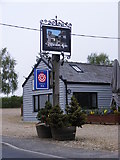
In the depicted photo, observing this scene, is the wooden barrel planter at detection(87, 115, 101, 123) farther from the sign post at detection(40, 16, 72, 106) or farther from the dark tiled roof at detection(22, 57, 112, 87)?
the sign post at detection(40, 16, 72, 106)

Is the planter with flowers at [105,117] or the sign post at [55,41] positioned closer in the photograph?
the sign post at [55,41]

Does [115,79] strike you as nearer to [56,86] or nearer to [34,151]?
[56,86]

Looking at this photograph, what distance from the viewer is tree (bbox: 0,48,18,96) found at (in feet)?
205

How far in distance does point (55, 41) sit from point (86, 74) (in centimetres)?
1113

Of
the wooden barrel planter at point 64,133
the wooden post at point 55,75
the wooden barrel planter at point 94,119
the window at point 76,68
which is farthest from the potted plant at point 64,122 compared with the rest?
the window at point 76,68

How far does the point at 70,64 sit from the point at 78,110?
1388 cm

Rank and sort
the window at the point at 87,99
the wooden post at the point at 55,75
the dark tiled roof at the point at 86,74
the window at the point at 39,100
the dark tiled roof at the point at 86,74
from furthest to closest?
the window at the point at 39,100 < the window at the point at 87,99 < the dark tiled roof at the point at 86,74 < the dark tiled roof at the point at 86,74 < the wooden post at the point at 55,75

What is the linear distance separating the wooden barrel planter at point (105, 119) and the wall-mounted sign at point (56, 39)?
20.6 feet

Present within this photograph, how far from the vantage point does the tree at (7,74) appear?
62.5 metres

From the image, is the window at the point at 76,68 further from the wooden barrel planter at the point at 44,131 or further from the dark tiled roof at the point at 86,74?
the wooden barrel planter at the point at 44,131

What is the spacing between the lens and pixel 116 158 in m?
10.3

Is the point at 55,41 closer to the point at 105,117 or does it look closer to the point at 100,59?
the point at 105,117

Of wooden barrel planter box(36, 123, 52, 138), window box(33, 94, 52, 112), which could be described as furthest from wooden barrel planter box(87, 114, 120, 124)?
wooden barrel planter box(36, 123, 52, 138)

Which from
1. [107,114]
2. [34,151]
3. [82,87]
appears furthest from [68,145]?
[82,87]
